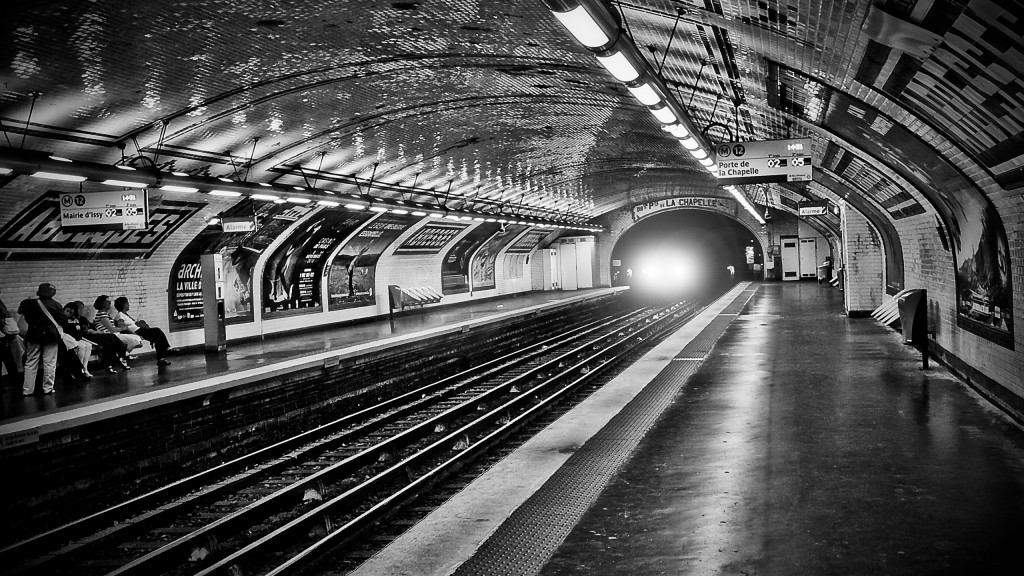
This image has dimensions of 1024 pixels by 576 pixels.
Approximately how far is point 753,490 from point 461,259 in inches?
1001

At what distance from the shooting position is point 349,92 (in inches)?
468

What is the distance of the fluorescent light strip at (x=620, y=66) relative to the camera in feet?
21.2

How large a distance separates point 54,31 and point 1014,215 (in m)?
9.13

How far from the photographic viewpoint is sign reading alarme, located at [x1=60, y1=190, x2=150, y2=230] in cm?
1137

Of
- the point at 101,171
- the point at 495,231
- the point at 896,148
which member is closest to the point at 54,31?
the point at 101,171

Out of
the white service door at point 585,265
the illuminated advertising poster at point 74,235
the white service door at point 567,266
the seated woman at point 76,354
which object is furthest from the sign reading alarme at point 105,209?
the white service door at point 585,265

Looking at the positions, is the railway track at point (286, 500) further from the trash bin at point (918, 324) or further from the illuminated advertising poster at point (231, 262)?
the illuminated advertising poster at point (231, 262)

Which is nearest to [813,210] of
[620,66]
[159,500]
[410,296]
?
[410,296]

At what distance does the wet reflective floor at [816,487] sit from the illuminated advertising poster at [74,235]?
845 centimetres

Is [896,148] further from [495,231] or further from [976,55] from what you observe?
[495,231]

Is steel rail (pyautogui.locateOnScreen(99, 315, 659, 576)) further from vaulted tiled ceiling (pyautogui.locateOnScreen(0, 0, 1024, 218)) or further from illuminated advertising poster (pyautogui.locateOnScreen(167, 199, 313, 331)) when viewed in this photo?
illuminated advertising poster (pyautogui.locateOnScreen(167, 199, 313, 331))

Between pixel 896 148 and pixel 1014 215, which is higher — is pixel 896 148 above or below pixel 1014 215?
above

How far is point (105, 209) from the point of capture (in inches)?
452

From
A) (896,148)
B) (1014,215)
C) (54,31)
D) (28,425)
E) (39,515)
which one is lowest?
(39,515)
